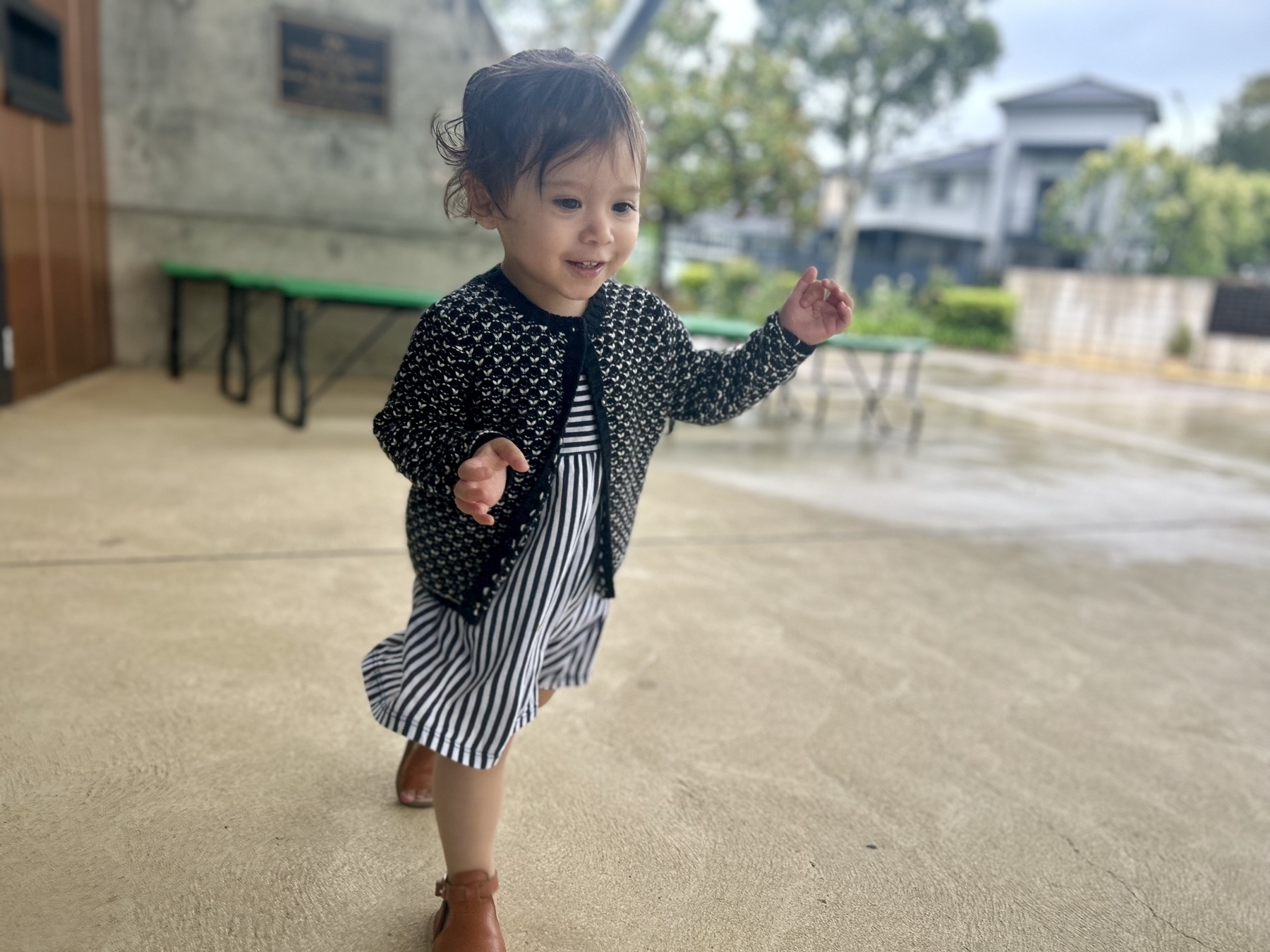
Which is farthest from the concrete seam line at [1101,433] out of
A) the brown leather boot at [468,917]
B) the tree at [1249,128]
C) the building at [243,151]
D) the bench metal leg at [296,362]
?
the tree at [1249,128]

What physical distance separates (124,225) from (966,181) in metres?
23.0

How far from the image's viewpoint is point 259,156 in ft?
16.6

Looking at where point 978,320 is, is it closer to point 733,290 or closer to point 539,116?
point 733,290

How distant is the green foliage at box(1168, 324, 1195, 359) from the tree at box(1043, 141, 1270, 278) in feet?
10.8

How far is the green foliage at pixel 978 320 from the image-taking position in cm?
1381

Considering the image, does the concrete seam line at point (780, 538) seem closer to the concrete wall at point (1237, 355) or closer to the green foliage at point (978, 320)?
the concrete wall at point (1237, 355)

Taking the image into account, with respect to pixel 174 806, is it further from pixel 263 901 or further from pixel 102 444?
pixel 102 444

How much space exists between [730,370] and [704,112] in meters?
12.2

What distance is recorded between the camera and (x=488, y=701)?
1.01 meters

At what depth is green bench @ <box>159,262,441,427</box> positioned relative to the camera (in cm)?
371

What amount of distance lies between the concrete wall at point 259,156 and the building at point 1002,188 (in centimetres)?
1503

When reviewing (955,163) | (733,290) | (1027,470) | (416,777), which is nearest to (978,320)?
(733,290)

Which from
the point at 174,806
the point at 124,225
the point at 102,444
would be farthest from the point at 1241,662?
the point at 124,225

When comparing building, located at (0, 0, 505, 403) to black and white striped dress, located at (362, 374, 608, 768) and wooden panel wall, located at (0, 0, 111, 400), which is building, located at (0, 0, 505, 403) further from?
black and white striped dress, located at (362, 374, 608, 768)
